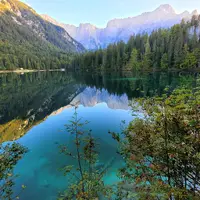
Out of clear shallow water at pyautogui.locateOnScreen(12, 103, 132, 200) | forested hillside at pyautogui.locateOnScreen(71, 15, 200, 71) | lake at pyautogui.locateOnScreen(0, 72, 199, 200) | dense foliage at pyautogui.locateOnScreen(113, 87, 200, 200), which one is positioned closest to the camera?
dense foliage at pyautogui.locateOnScreen(113, 87, 200, 200)

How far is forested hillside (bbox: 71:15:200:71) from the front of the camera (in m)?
71.8

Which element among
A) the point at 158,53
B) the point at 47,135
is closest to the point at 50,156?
the point at 47,135

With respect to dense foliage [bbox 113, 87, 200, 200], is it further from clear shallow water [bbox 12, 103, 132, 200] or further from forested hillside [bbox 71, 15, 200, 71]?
forested hillside [bbox 71, 15, 200, 71]

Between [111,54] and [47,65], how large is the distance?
8599 cm

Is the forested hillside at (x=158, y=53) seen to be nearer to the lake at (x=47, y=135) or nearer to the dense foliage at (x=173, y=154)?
the lake at (x=47, y=135)

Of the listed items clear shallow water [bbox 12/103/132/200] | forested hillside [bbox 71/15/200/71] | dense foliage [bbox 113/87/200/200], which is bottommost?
clear shallow water [bbox 12/103/132/200]

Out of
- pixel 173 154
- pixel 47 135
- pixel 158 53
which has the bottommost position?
pixel 47 135

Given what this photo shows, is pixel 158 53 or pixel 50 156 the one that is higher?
pixel 158 53

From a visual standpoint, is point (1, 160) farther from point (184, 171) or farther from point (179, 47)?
point (179, 47)

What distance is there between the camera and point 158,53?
81812 mm

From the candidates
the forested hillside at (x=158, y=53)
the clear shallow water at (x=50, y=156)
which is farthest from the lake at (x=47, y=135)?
the forested hillside at (x=158, y=53)

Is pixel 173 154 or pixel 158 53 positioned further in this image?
pixel 158 53

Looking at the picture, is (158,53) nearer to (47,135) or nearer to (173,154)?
(47,135)

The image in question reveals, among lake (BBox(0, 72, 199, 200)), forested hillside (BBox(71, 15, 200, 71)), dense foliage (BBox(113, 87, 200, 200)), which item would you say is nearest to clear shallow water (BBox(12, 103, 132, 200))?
lake (BBox(0, 72, 199, 200))
